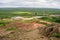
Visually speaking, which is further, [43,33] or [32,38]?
[43,33]

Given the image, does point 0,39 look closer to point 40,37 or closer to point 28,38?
point 28,38

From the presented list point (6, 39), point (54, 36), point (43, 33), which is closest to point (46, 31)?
point (43, 33)

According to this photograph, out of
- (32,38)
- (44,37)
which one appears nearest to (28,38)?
(32,38)

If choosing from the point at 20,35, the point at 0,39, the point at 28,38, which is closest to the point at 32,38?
the point at 28,38

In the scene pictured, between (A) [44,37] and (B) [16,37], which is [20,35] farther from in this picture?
(A) [44,37]

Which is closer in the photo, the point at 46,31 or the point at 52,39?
the point at 52,39

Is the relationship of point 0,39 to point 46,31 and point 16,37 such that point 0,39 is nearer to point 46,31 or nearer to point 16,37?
point 16,37

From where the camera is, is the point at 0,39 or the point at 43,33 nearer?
the point at 0,39

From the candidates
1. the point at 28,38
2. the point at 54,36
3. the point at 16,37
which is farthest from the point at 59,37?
the point at 16,37
